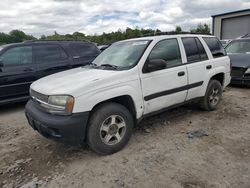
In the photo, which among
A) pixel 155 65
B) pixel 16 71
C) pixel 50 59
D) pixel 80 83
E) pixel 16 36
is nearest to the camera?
pixel 80 83

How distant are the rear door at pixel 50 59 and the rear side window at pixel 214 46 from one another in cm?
382

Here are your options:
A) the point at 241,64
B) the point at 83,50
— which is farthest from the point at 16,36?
the point at 241,64

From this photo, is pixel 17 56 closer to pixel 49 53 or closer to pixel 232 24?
pixel 49 53

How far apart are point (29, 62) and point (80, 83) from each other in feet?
11.7

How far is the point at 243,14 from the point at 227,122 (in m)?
23.5

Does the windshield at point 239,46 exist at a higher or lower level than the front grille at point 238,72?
higher

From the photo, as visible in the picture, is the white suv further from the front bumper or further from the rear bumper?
the rear bumper

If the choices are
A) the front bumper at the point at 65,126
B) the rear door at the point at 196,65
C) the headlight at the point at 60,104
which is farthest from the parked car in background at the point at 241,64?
the headlight at the point at 60,104

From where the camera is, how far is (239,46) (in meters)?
8.45

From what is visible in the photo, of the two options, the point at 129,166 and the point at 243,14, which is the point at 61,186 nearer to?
the point at 129,166

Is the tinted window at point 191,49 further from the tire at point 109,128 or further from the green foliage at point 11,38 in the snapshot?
the green foliage at point 11,38

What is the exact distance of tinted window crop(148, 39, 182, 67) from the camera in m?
3.97

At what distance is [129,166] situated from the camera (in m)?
3.14

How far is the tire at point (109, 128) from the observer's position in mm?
3213
